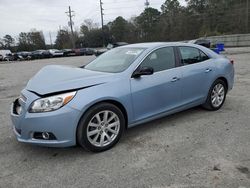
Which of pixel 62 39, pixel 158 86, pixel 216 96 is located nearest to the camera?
pixel 158 86

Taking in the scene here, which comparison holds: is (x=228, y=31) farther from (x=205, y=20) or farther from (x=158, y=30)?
(x=158, y=30)

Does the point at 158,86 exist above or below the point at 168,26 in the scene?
below

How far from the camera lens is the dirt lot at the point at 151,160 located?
272cm

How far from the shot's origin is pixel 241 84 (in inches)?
297

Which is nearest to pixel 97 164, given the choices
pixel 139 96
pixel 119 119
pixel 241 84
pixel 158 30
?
pixel 119 119

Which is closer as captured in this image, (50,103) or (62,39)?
(50,103)

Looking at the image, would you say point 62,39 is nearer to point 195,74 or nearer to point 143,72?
point 195,74

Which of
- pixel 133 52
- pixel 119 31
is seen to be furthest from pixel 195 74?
pixel 119 31

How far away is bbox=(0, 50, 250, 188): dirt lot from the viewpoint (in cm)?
272

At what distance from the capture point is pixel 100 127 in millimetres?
3373

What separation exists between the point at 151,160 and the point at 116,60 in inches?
72.9

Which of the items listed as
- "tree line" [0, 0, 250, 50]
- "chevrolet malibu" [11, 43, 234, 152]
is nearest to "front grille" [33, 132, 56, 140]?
"chevrolet malibu" [11, 43, 234, 152]

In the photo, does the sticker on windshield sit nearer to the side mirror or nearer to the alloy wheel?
the side mirror

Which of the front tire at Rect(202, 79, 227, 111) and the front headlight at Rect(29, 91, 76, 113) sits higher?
the front headlight at Rect(29, 91, 76, 113)
